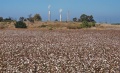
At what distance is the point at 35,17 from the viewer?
391 feet

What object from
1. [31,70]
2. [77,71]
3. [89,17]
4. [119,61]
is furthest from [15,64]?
[89,17]

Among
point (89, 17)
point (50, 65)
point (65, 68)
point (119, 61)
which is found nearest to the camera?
point (65, 68)

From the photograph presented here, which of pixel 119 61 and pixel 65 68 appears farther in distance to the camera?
pixel 119 61

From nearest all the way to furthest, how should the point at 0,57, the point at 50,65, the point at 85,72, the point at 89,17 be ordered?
1. the point at 85,72
2. the point at 50,65
3. the point at 0,57
4. the point at 89,17

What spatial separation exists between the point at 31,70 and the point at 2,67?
152cm

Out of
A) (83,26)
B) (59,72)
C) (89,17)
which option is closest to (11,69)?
(59,72)

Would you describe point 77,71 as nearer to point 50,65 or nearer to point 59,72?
point 59,72

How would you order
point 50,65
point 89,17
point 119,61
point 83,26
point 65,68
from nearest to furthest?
point 65,68 < point 50,65 < point 119,61 < point 83,26 < point 89,17

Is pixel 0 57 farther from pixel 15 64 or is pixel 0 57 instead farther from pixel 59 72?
pixel 59 72

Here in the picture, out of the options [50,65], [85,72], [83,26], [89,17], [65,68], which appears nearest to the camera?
[85,72]

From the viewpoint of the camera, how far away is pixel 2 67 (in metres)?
13.6

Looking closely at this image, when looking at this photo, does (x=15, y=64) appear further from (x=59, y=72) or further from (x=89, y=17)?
(x=89, y=17)

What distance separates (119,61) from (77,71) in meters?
4.21

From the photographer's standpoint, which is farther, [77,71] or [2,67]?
[2,67]
